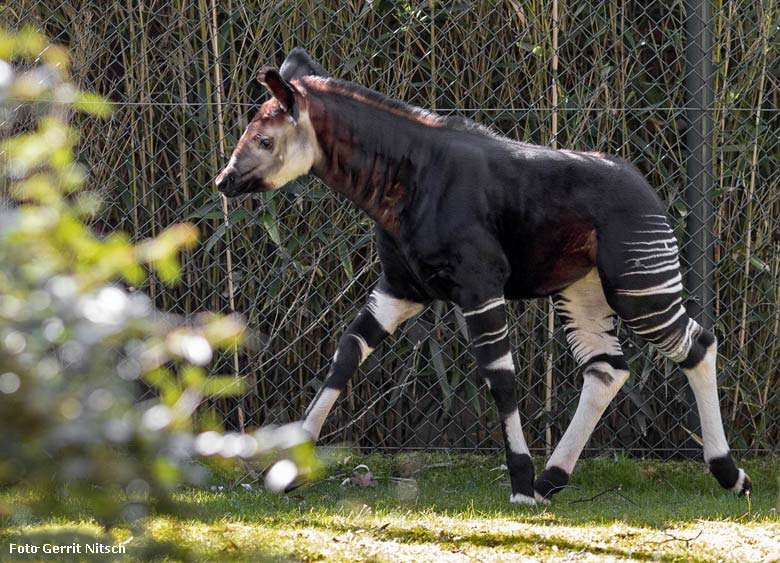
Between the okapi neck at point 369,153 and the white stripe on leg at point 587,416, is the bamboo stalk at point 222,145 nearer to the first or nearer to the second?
the okapi neck at point 369,153

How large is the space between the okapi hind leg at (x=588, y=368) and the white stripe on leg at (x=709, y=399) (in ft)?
0.94

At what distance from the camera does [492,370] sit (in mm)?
3932

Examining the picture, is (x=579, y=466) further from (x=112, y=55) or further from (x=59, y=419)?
(x=59, y=419)

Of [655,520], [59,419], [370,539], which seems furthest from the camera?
[655,520]

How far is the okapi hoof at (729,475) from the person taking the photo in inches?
168

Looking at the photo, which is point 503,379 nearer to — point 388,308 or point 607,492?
point 388,308

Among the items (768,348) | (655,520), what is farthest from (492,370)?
(768,348)

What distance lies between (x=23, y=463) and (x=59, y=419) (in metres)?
0.11

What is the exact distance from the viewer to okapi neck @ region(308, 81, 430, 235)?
13.1ft

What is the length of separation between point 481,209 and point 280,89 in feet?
2.83

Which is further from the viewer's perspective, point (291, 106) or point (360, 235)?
point (360, 235)

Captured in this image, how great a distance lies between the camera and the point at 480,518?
3.71 meters

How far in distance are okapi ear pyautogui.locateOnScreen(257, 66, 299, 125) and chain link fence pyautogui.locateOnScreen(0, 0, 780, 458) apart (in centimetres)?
112

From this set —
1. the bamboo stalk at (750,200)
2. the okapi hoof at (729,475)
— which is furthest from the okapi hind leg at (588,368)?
the bamboo stalk at (750,200)
